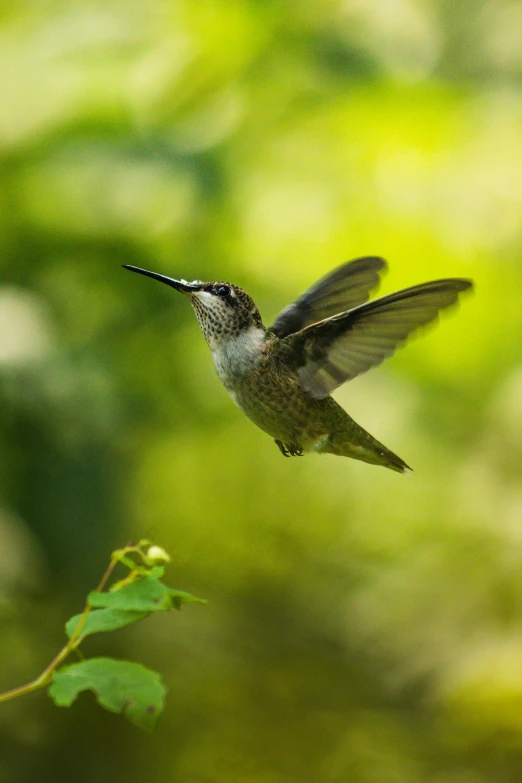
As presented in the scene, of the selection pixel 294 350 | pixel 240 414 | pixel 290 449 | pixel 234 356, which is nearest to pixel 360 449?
pixel 290 449

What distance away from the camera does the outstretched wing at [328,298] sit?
1.96 metres

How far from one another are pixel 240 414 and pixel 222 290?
216cm

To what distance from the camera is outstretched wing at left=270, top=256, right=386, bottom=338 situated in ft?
6.43

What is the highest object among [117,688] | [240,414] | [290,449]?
[240,414]

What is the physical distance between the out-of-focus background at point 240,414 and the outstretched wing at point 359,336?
53.8 inches

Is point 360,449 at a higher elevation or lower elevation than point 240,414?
lower

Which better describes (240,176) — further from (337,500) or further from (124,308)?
(337,500)

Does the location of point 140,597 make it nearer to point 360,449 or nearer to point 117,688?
point 117,688

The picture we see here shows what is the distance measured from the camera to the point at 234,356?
5.45 ft

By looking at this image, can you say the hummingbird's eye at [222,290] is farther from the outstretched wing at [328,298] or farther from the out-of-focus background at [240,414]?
the out-of-focus background at [240,414]

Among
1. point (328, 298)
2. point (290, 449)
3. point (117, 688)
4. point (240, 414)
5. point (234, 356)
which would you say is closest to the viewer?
point (117, 688)

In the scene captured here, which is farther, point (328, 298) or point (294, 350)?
point (328, 298)

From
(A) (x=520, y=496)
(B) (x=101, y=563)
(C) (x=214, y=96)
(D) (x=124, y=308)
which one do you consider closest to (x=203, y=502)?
(B) (x=101, y=563)

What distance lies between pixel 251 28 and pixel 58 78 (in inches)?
35.9
